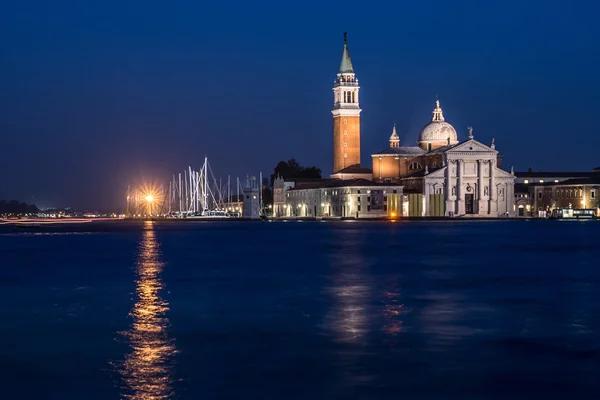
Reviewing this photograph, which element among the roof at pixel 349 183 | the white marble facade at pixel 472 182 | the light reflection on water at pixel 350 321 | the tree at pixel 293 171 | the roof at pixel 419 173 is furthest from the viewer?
the tree at pixel 293 171

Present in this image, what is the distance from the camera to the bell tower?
4847 inches

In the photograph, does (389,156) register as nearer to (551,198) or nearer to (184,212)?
(551,198)

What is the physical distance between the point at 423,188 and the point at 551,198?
17237 mm

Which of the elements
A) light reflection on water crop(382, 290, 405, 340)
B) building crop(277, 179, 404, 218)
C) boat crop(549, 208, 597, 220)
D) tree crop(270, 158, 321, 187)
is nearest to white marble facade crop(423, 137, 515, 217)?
building crop(277, 179, 404, 218)

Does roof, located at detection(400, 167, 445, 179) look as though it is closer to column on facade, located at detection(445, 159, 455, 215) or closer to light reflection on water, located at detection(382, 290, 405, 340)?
column on facade, located at detection(445, 159, 455, 215)

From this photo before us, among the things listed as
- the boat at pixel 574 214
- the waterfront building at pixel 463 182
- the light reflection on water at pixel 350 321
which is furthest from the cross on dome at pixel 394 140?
the light reflection on water at pixel 350 321

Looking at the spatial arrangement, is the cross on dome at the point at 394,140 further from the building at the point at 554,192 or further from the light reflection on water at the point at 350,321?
the light reflection on water at the point at 350,321

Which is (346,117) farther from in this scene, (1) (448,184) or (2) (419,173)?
(1) (448,184)

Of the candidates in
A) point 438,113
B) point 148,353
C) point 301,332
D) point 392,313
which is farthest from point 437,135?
point 148,353

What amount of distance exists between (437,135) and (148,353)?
11003 cm

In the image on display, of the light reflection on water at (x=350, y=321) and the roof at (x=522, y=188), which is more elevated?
the roof at (x=522, y=188)

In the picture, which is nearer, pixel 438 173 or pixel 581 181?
pixel 438 173

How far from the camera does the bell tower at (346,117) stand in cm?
12312

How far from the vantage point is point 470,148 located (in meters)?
109
